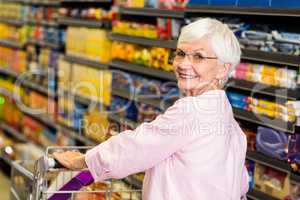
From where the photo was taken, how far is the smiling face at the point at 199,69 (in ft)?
7.57

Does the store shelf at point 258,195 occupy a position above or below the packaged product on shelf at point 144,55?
below

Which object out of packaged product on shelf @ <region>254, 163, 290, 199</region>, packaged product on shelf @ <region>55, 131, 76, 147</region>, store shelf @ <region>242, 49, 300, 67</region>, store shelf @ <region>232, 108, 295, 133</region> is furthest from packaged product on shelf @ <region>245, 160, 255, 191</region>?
packaged product on shelf @ <region>55, 131, 76, 147</region>

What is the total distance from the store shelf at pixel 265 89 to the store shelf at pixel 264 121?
0.44 ft

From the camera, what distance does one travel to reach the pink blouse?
87.2 inches

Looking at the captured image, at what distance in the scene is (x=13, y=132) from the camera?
8.23 meters

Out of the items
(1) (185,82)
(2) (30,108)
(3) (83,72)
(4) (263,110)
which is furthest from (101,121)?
(2) (30,108)

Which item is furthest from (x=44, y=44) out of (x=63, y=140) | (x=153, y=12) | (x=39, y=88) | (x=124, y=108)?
(x=153, y=12)

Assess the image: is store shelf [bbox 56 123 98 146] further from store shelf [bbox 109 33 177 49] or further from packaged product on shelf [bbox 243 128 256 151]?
packaged product on shelf [bbox 243 128 256 151]

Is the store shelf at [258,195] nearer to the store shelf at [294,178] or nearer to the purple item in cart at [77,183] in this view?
the store shelf at [294,178]

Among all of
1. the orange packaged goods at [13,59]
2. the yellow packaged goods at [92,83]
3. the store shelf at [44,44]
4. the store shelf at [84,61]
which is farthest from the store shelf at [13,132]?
the yellow packaged goods at [92,83]

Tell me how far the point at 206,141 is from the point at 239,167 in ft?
0.82

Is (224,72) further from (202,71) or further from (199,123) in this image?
(199,123)

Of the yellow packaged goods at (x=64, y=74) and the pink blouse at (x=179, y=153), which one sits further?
the yellow packaged goods at (x=64, y=74)

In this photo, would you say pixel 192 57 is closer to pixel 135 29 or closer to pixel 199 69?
pixel 199 69
